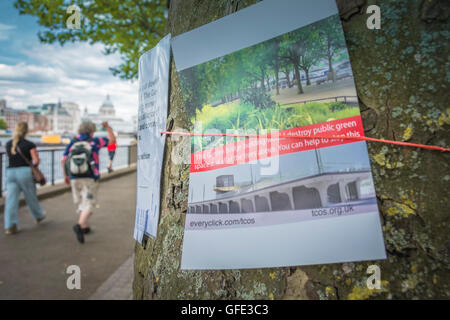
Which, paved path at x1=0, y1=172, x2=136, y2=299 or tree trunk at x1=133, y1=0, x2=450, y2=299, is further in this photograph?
paved path at x1=0, y1=172, x2=136, y2=299

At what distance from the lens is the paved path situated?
A: 165 inches

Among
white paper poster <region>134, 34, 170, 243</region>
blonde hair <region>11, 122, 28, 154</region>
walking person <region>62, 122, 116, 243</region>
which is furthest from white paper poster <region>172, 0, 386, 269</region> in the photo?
blonde hair <region>11, 122, 28, 154</region>

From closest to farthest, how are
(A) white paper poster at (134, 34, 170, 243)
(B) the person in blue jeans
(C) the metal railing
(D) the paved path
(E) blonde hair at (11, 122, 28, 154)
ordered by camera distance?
(A) white paper poster at (134, 34, 170, 243)
(D) the paved path
(B) the person in blue jeans
(E) blonde hair at (11, 122, 28, 154)
(C) the metal railing

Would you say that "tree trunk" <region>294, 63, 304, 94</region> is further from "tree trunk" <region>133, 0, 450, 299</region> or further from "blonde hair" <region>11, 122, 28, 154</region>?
"blonde hair" <region>11, 122, 28, 154</region>

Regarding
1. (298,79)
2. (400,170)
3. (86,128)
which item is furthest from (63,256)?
(400,170)

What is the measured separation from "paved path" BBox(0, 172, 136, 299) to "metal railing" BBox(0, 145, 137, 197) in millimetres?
1609

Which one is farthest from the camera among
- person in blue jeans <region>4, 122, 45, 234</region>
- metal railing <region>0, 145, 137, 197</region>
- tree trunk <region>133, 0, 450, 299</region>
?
metal railing <region>0, 145, 137, 197</region>

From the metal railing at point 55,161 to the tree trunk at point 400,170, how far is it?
27.2ft

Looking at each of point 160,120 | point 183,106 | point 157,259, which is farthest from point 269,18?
point 157,259

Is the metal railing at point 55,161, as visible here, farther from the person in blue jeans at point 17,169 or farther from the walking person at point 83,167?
the walking person at point 83,167

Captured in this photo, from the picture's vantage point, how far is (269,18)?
1034mm

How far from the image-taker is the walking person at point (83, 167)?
6004 mm

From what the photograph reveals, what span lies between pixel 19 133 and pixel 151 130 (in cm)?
669
